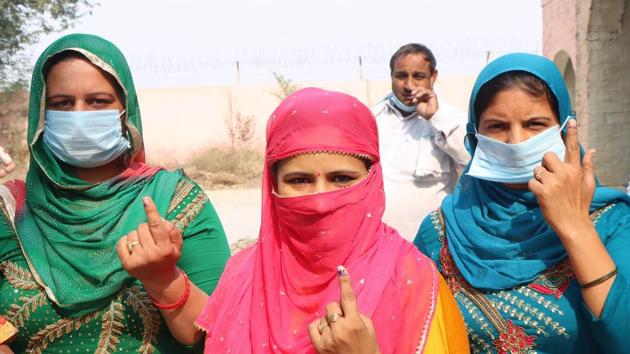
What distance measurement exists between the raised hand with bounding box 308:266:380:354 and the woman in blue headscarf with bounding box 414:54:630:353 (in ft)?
2.13

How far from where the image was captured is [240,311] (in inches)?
69.9

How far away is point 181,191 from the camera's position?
2.16 metres

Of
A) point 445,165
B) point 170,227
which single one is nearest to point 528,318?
point 170,227

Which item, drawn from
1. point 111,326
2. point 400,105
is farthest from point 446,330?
point 400,105

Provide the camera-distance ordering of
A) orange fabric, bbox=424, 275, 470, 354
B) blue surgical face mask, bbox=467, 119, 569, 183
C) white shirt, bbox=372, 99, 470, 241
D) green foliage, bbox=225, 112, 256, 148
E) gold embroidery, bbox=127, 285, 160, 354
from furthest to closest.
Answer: green foliage, bbox=225, 112, 256, 148 < white shirt, bbox=372, 99, 470, 241 < gold embroidery, bbox=127, 285, 160, 354 < blue surgical face mask, bbox=467, 119, 569, 183 < orange fabric, bbox=424, 275, 470, 354

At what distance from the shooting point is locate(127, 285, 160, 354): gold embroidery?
80.4 inches

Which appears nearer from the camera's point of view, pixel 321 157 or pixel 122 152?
pixel 321 157

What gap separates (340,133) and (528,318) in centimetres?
79

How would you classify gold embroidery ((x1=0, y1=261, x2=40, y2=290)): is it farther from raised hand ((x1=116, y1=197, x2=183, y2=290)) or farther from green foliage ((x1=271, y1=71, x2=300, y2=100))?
green foliage ((x1=271, y1=71, x2=300, y2=100))

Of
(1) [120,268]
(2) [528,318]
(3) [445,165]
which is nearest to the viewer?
(2) [528,318]

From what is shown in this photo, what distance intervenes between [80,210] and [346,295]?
3.80 feet

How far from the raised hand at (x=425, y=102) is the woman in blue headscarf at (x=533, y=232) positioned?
1445 mm

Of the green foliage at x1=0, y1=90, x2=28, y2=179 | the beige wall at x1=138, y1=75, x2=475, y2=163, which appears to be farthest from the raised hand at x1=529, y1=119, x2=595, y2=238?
the beige wall at x1=138, y1=75, x2=475, y2=163

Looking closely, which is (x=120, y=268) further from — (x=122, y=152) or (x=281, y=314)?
(x=281, y=314)
